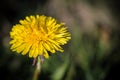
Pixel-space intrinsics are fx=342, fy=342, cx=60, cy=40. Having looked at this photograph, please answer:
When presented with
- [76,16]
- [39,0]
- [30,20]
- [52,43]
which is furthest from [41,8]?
[52,43]

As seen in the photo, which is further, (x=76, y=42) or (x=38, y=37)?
(x=76, y=42)

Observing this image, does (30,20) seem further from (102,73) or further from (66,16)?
(66,16)

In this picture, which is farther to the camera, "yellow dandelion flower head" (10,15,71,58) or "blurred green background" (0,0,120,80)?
"blurred green background" (0,0,120,80)

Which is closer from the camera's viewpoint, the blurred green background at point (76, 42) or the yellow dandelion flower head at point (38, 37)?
the yellow dandelion flower head at point (38, 37)
